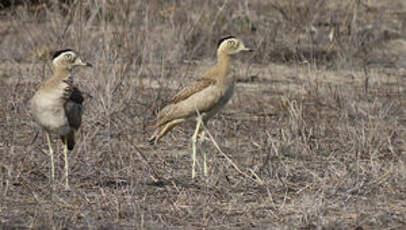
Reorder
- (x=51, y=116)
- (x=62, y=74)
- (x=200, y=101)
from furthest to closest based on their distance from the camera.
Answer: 1. (x=200, y=101)
2. (x=62, y=74)
3. (x=51, y=116)

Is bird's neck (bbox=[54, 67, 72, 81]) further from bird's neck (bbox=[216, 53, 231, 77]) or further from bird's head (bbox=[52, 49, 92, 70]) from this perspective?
bird's neck (bbox=[216, 53, 231, 77])

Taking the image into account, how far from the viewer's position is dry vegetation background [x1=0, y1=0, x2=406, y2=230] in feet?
17.9

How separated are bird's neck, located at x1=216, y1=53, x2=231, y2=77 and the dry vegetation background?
69 centimetres

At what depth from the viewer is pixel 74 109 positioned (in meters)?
6.02

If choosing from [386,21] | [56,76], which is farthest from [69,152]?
[386,21]

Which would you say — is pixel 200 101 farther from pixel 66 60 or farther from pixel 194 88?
pixel 66 60

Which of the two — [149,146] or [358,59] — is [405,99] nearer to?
[358,59]

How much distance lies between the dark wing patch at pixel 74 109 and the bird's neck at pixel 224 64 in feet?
4.61

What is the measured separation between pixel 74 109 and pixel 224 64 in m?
1.59

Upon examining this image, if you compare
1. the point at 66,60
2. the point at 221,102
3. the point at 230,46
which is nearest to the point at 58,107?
the point at 66,60

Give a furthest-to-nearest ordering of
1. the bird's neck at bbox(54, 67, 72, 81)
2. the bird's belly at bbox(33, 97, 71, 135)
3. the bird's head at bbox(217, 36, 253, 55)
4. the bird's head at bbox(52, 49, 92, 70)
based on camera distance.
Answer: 1. the bird's head at bbox(217, 36, 253, 55)
2. the bird's head at bbox(52, 49, 92, 70)
3. the bird's neck at bbox(54, 67, 72, 81)
4. the bird's belly at bbox(33, 97, 71, 135)

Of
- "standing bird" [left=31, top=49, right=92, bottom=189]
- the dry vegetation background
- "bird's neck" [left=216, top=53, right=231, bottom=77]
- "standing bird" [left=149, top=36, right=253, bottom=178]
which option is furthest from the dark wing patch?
"bird's neck" [left=216, top=53, right=231, bottom=77]

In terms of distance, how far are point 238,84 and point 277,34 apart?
214cm

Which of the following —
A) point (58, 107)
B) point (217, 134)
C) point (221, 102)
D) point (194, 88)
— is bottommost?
point (217, 134)
